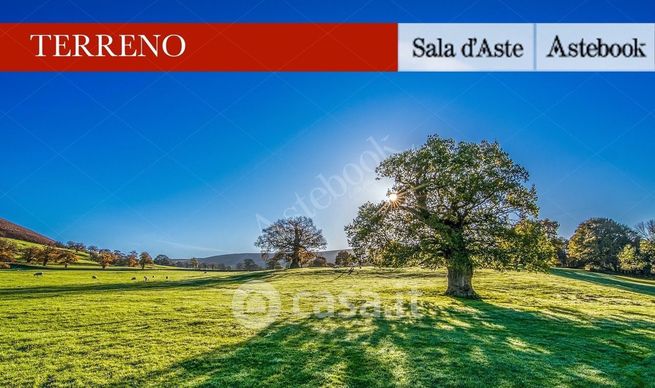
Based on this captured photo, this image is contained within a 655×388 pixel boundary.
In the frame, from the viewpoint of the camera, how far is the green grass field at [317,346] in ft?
30.0

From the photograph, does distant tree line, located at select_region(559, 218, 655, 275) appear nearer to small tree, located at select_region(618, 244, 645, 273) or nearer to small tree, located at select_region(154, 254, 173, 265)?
small tree, located at select_region(618, 244, 645, 273)

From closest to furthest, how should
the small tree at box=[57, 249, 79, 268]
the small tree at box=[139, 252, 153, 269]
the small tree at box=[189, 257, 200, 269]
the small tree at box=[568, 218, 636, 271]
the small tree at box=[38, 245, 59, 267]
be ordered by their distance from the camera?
the small tree at box=[38, 245, 59, 267] < the small tree at box=[57, 249, 79, 268] < the small tree at box=[568, 218, 636, 271] < the small tree at box=[139, 252, 153, 269] < the small tree at box=[189, 257, 200, 269]

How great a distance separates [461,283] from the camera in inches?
1073

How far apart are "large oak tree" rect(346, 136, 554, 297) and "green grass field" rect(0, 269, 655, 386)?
5.55 m

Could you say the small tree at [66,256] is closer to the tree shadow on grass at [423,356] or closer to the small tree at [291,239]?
the small tree at [291,239]

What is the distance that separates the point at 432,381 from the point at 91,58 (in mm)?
15362

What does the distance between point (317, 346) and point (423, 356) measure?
3.31 metres

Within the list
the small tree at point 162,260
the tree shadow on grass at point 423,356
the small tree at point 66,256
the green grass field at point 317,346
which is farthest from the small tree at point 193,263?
the tree shadow on grass at point 423,356

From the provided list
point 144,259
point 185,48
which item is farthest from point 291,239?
point 185,48

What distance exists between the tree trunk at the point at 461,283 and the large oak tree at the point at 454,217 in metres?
0.07

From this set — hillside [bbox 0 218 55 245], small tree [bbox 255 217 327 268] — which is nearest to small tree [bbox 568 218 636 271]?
small tree [bbox 255 217 327 268]

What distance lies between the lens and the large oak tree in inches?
1020

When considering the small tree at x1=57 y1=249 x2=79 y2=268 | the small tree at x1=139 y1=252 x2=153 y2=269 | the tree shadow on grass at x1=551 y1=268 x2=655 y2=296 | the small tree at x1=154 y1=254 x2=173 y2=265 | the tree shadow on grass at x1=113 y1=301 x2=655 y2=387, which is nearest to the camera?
the tree shadow on grass at x1=113 y1=301 x2=655 y2=387

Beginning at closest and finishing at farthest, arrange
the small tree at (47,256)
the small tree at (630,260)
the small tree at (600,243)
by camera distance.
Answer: the small tree at (47,256) → the small tree at (630,260) → the small tree at (600,243)
